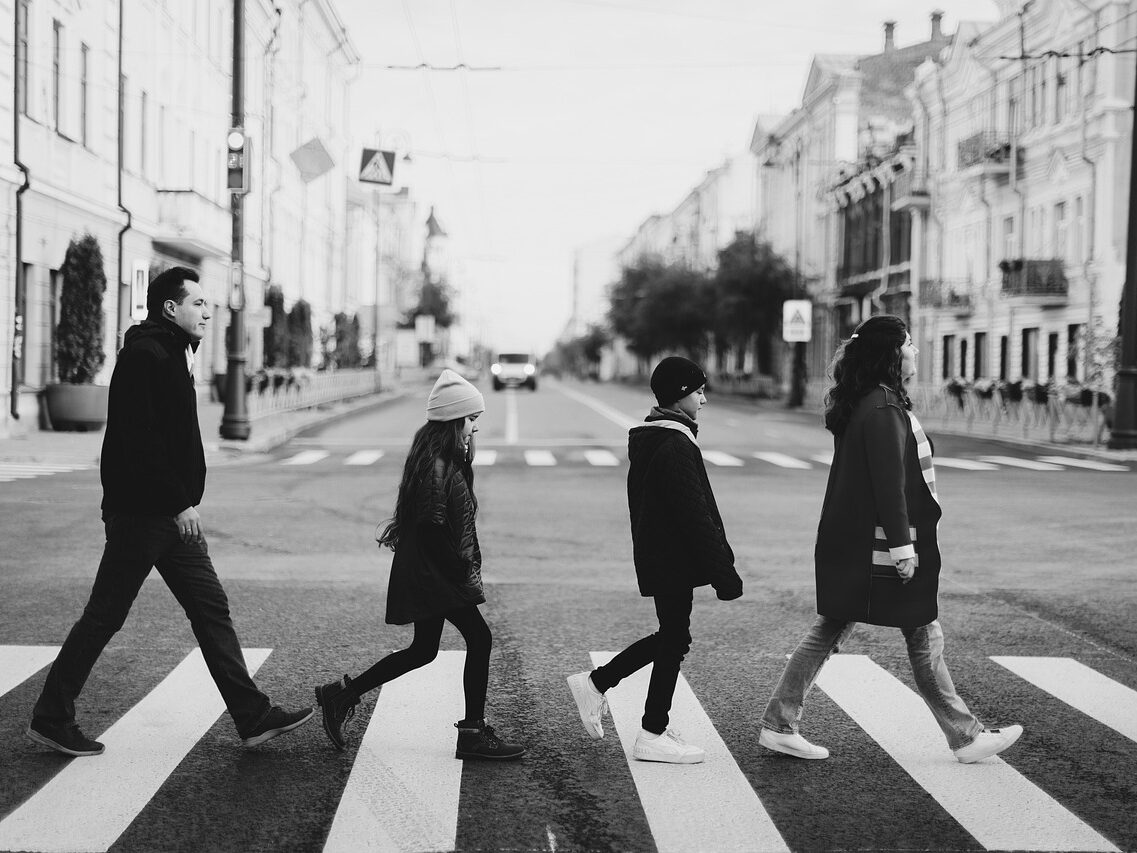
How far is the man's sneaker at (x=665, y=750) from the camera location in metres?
5.24

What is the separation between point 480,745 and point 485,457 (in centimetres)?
1667

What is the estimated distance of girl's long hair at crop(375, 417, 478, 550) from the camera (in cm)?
511

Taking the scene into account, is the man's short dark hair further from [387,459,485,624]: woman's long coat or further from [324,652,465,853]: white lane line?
[324,652,465,853]: white lane line

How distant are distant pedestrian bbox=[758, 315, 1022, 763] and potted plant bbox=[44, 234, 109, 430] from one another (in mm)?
20976

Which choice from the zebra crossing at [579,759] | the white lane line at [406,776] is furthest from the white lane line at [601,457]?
the white lane line at [406,776]

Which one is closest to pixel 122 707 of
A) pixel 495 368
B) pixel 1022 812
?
pixel 1022 812

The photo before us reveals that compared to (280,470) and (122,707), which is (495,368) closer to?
(280,470)

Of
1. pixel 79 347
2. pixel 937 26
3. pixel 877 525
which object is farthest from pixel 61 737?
pixel 937 26

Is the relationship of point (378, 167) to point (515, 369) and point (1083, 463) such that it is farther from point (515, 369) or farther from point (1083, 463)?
point (515, 369)

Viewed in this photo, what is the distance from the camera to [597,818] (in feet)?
15.1

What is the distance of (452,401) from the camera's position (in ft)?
16.9

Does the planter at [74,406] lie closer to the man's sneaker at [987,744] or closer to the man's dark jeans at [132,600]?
the man's dark jeans at [132,600]

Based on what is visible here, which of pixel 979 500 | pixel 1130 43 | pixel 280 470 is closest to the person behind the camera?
pixel 979 500

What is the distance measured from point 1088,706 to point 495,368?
65877mm
